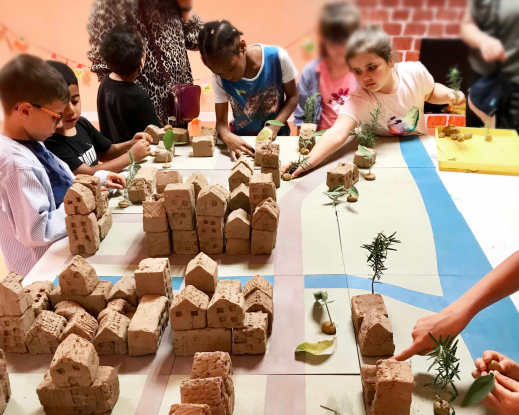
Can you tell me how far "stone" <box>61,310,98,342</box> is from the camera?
176 centimetres

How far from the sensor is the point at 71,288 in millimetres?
1918

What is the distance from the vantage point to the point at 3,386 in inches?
62.3

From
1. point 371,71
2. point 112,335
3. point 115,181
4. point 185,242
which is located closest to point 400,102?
point 371,71

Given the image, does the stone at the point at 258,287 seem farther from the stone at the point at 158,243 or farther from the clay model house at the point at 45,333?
the clay model house at the point at 45,333

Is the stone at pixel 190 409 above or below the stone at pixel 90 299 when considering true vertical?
above

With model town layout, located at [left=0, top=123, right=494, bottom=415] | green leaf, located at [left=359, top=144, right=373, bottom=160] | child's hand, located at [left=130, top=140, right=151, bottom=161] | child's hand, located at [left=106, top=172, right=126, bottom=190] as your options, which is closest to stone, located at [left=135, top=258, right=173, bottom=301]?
model town layout, located at [left=0, top=123, right=494, bottom=415]

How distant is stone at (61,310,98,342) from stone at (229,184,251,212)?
89 centimetres

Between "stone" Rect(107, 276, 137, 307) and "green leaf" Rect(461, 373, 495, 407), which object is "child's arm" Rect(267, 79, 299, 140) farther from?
"green leaf" Rect(461, 373, 495, 407)

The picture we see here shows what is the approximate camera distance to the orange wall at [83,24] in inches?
93.8

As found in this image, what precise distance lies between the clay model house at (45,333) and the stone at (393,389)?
1.15m

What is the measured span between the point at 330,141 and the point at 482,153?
3.16ft

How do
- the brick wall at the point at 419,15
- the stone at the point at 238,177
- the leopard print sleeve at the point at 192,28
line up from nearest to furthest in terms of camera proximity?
the brick wall at the point at 419,15
the stone at the point at 238,177
the leopard print sleeve at the point at 192,28

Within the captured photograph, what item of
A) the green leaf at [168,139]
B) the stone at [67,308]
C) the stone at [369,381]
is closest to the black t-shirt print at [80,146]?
the green leaf at [168,139]

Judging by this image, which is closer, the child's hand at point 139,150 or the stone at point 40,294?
the stone at point 40,294
